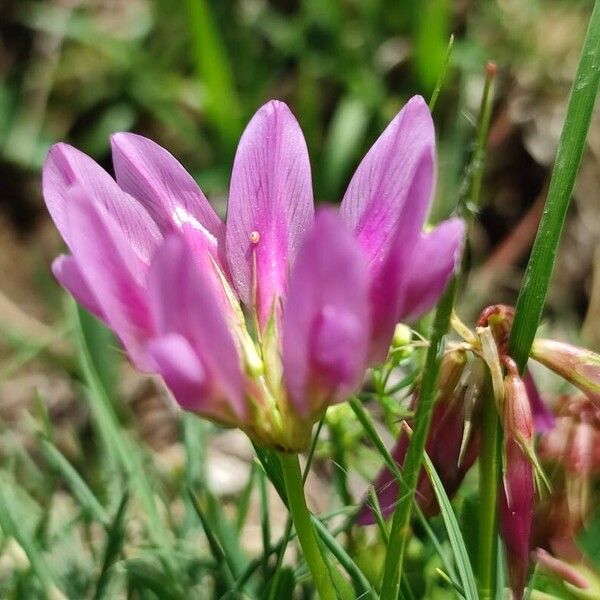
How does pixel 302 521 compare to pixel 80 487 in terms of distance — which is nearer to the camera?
pixel 302 521

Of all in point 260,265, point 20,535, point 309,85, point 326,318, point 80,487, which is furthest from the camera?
point 309,85

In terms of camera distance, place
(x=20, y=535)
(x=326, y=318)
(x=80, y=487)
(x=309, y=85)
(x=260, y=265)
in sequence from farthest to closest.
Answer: (x=309, y=85) < (x=80, y=487) < (x=20, y=535) < (x=260, y=265) < (x=326, y=318)

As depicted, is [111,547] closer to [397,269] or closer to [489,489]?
[489,489]

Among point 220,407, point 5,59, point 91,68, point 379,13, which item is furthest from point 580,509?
point 5,59

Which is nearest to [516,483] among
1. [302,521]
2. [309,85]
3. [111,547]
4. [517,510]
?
[517,510]

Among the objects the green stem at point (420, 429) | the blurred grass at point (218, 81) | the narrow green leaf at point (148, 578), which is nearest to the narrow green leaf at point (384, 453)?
the green stem at point (420, 429)

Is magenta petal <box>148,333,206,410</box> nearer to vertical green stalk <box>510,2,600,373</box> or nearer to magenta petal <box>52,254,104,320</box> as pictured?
magenta petal <box>52,254,104,320</box>

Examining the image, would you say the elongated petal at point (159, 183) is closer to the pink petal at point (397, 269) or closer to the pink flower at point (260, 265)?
the pink flower at point (260, 265)

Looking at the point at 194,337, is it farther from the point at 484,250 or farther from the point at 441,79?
the point at 484,250
